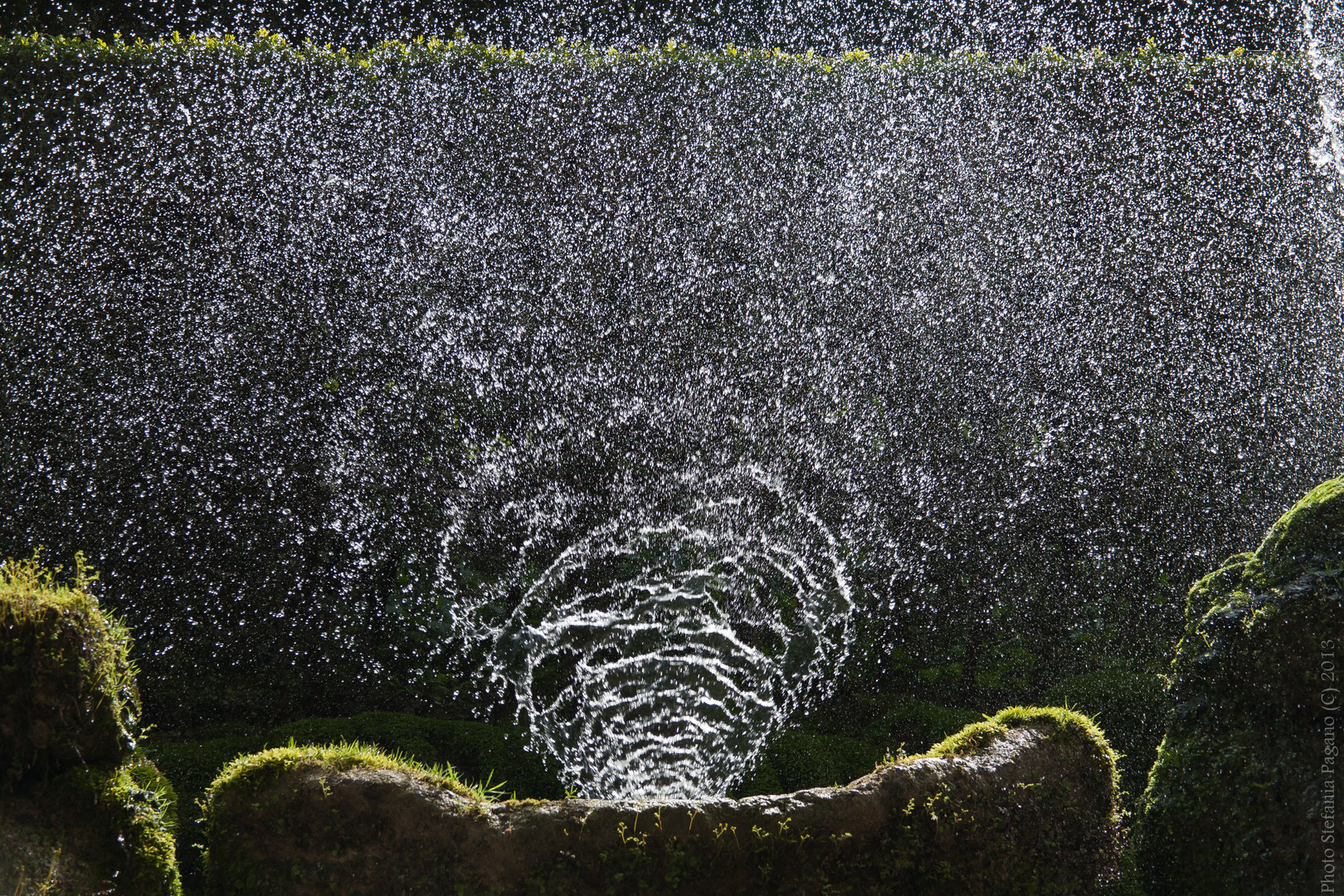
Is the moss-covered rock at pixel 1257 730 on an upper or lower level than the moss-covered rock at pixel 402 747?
upper

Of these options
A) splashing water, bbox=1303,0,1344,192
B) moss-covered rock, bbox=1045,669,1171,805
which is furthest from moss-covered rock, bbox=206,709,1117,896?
splashing water, bbox=1303,0,1344,192

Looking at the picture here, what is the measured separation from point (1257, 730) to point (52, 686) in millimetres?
4195

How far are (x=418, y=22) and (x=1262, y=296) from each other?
26.0ft

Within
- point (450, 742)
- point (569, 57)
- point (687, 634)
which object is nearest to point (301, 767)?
point (450, 742)

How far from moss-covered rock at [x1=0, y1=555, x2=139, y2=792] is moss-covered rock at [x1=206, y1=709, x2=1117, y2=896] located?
0.48 m

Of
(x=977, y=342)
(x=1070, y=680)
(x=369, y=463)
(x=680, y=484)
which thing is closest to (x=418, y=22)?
(x=369, y=463)

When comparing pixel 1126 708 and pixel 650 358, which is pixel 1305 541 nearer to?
pixel 1126 708

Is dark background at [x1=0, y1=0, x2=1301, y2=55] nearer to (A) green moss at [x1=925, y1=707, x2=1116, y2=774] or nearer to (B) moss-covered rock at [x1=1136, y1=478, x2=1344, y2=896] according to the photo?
(B) moss-covered rock at [x1=1136, y1=478, x2=1344, y2=896]

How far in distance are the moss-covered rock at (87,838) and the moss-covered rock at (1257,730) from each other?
3602 mm

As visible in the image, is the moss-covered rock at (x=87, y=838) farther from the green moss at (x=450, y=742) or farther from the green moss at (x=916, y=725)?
the green moss at (x=916, y=725)

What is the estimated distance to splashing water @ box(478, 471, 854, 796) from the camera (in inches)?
176

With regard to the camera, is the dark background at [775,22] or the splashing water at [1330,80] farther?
the dark background at [775,22]

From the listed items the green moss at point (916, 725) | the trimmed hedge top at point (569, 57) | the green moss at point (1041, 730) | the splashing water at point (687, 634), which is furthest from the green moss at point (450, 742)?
the trimmed hedge top at point (569, 57)

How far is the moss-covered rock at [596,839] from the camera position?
2.68 meters
